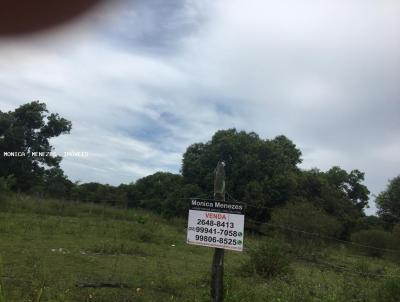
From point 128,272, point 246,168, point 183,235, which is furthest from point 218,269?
point 246,168

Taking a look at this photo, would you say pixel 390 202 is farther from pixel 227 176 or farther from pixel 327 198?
pixel 227 176

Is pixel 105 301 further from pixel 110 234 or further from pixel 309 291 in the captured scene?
pixel 110 234

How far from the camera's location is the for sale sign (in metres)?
6.14

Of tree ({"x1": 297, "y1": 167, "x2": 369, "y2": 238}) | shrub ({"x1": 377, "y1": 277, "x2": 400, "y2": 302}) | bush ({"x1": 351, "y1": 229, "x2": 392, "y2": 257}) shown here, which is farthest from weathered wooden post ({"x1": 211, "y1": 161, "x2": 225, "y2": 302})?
tree ({"x1": 297, "y1": 167, "x2": 369, "y2": 238})

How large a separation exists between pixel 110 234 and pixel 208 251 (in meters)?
3.36

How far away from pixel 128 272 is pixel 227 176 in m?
26.7

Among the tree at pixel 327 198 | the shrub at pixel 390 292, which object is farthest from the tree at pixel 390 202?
the shrub at pixel 390 292

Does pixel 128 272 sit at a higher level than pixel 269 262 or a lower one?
lower

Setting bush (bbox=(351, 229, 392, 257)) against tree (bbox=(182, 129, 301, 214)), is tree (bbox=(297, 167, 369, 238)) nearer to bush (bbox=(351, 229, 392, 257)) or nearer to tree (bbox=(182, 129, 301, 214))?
tree (bbox=(182, 129, 301, 214))

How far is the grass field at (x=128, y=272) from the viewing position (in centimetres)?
690

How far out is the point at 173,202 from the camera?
111ft

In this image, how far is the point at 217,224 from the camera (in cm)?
621

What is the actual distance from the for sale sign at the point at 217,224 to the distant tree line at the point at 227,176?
17.4 metres

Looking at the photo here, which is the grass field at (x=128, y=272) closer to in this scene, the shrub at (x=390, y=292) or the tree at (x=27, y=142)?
the shrub at (x=390, y=292)
